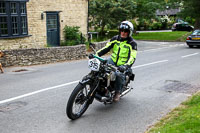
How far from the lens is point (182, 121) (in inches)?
211

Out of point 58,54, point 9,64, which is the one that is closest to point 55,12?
point 58,54

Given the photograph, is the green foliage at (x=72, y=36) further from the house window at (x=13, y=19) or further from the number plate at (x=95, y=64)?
the number plate at (x=95, y=64)

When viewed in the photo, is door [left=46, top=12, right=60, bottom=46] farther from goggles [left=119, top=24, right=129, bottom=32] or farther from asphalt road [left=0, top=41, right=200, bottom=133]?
goggles [left=119, top=24, right=129, bottom=32]

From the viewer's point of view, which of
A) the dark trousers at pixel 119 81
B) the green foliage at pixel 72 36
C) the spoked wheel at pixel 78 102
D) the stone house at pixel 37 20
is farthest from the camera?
the green foliage at pixel 72 36

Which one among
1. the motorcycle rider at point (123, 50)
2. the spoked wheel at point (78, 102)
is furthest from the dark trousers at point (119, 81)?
the spoked wheel at point (78, 102)

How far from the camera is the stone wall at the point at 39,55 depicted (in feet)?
44.7

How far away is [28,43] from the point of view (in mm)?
18297

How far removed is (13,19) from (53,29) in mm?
3847

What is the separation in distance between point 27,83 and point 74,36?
11.9 m

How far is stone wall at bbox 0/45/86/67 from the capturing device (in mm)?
13617

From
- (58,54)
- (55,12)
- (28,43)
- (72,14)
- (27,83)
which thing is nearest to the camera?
(27,83)

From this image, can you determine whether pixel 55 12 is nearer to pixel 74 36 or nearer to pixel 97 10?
pixel 74 36

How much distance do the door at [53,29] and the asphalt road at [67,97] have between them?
29.1ft

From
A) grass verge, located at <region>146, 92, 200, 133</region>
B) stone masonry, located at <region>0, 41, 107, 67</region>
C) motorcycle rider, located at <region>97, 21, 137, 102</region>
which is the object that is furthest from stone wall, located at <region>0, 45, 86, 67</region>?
grass verge, located at <region>146, 92, 200, 133</region>
